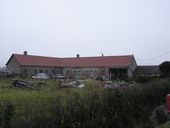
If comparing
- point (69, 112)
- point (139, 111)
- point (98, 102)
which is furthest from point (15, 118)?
point (139, 111)

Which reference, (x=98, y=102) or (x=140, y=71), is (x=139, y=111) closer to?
(x=98, y=102)

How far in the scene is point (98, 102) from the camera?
10188 millimetres

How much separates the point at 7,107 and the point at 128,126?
616cm

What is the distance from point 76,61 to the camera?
7194 cm

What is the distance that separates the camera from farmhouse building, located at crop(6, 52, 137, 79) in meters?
62.0

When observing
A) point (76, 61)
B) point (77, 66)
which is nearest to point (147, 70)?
point (77, 66)

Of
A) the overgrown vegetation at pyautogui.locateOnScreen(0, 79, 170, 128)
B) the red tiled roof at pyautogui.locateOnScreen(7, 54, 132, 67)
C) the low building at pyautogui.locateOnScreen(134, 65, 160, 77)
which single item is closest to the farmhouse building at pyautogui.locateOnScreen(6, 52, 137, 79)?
the red tiled roof at pyautogui.locateOnScreen(7, 54, 132, 67)

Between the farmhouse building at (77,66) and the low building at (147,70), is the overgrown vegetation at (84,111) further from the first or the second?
the farmhouse building at (77,66)

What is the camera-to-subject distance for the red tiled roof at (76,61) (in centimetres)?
6316

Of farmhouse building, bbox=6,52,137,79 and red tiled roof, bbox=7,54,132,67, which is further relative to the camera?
red tiled roof, bbox=7,54,132,67

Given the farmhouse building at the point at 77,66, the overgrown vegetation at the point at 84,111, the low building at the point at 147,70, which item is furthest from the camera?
the farmhouse building at the point at 77,66

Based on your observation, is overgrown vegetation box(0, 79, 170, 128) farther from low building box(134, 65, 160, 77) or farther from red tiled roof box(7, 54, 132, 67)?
red tiled roof box(7, 54, 132, 67)

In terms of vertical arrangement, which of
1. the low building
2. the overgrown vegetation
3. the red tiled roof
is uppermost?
the red tiled roof

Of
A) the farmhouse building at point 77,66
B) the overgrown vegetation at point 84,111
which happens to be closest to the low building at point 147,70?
the farmhouse building at point 77,66
